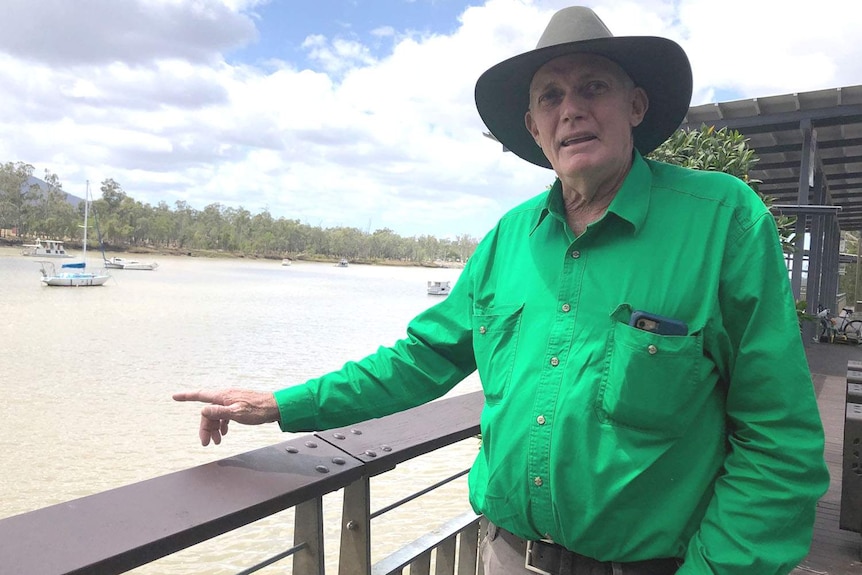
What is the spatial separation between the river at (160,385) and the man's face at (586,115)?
922mm

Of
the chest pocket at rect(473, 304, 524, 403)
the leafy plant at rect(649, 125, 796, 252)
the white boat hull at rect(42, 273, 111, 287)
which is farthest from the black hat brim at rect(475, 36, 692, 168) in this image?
the white boat hull at rect(42, 273, 111, 287)

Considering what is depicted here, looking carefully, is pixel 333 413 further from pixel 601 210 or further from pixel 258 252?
pixel 258 252

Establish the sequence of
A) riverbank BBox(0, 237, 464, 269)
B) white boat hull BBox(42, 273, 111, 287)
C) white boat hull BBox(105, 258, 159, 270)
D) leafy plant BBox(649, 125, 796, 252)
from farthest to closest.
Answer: riverbank BBox(0, 237, 464, 269) → white boat hull BBox(105, 258, 159, 270) → white boat hull BBox(42, 273, 111, 287) → leafy plant BBox(649, 125, 796, 252)

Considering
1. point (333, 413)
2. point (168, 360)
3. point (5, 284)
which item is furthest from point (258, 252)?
point (333, 413)

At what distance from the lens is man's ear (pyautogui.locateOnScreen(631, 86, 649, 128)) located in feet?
3.81

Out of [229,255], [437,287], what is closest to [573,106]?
[437,287]

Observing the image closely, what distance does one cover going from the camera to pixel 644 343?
90 centimetres

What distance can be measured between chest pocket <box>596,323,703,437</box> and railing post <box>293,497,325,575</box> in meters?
0.56

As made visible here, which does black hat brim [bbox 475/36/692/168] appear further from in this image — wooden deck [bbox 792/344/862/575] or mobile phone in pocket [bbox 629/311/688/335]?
wooden deck [bbox 792/344/862/575]

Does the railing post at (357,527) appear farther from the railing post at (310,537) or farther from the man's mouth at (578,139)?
the man's mouth at (578,139)

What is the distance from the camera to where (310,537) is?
115cm

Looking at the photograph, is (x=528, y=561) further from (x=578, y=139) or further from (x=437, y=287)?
(x=437, y=287)

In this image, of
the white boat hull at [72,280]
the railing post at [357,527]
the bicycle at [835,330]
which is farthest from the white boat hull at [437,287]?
the railing post at [357,527]

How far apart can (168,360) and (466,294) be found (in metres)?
18.8
